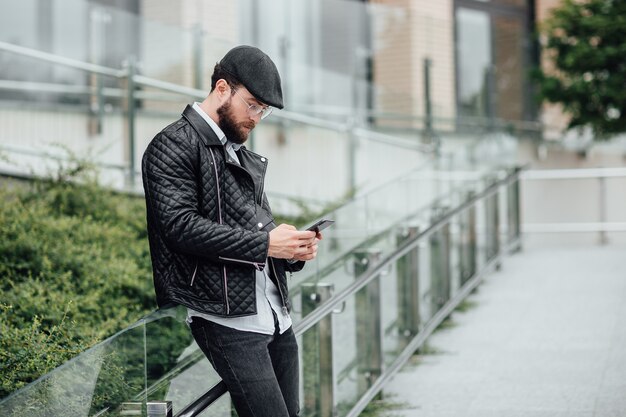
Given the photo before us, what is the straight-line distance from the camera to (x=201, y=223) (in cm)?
278

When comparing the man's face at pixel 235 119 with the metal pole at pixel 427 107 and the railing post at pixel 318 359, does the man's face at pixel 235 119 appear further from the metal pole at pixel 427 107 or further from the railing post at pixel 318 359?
the metal pole at pixel 427 107

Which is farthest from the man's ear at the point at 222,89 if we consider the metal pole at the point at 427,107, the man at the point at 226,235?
the metal pole at the point at 427,107

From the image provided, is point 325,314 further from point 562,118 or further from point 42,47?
point 562,118

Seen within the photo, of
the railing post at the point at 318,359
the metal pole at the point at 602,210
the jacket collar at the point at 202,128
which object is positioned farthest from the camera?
the metal pole at the point at 602,210

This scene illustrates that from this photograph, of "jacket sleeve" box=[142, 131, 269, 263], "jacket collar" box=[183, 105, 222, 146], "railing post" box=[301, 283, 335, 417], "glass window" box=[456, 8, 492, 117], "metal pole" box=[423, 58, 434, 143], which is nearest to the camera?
"jacket sleeve" box=[142, 131, 269, 263]

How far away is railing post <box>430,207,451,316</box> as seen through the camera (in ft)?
23.7

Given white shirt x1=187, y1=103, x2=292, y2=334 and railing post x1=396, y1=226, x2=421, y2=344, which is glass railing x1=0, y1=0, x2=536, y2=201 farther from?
white shirt x1=187, y1=103, x2=292, y2=334

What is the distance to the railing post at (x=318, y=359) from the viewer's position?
15.4 feet

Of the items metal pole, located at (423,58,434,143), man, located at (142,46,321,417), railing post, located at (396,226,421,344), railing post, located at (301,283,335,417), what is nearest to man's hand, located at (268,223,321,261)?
man, located at (142,46,321,417)

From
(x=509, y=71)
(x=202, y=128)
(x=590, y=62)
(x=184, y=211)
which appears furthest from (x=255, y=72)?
(x=509, y=71)

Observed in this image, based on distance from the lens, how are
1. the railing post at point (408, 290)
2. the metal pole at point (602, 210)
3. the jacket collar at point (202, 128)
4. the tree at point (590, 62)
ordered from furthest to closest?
the metal pole at point (602, 210) → the tree at point (590, 62) → the railing post at point (408, 290) → the jacket collar at point (202, 128)

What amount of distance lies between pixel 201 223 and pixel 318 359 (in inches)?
84.9

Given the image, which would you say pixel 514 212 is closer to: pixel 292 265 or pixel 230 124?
pixel 292 265

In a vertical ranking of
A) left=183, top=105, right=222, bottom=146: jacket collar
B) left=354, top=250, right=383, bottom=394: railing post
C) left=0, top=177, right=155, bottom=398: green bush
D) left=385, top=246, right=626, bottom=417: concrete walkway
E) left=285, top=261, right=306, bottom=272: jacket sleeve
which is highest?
left=183, top=105, right=222, bottom=146: jacket collar
